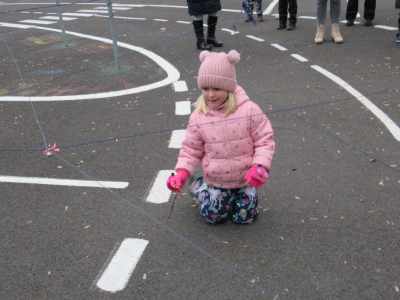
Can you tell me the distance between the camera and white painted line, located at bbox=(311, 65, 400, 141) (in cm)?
426

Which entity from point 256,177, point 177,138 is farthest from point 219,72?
point 177,138

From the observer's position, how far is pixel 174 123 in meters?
4.78

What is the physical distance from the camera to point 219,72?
2.62 m

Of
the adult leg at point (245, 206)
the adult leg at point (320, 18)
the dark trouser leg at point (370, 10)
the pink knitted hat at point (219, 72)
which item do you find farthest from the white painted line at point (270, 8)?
the adult leg at point (245, 206)

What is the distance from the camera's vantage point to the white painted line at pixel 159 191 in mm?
3359

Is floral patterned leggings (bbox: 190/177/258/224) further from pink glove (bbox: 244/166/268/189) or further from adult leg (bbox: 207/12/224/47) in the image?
adult leg (bbox: 207/12/224/47)

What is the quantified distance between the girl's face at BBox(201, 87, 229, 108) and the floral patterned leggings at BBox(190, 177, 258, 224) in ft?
2.26

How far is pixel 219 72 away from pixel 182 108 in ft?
8.55

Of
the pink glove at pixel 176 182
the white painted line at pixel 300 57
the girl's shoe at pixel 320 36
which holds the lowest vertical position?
the white painted line at pixel 300 57

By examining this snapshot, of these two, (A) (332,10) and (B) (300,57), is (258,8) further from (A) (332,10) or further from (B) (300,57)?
(B) (300,57)

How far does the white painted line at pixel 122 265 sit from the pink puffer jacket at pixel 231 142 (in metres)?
0.67

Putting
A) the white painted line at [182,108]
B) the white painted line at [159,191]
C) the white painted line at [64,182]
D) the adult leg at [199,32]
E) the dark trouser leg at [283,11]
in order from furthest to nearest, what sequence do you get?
the dark trouser leg at [283,11], the adult leg at [199,32], the white painted line at [182,108], the white painted line at [64,182], the white painted line at [159,191]

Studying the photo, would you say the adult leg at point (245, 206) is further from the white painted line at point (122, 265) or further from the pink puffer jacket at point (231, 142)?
the white painted line at point (122, 265)

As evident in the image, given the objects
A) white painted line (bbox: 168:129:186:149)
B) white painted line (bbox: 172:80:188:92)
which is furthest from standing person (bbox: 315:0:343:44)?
white painted line (bbox: 168:129:186:149)
